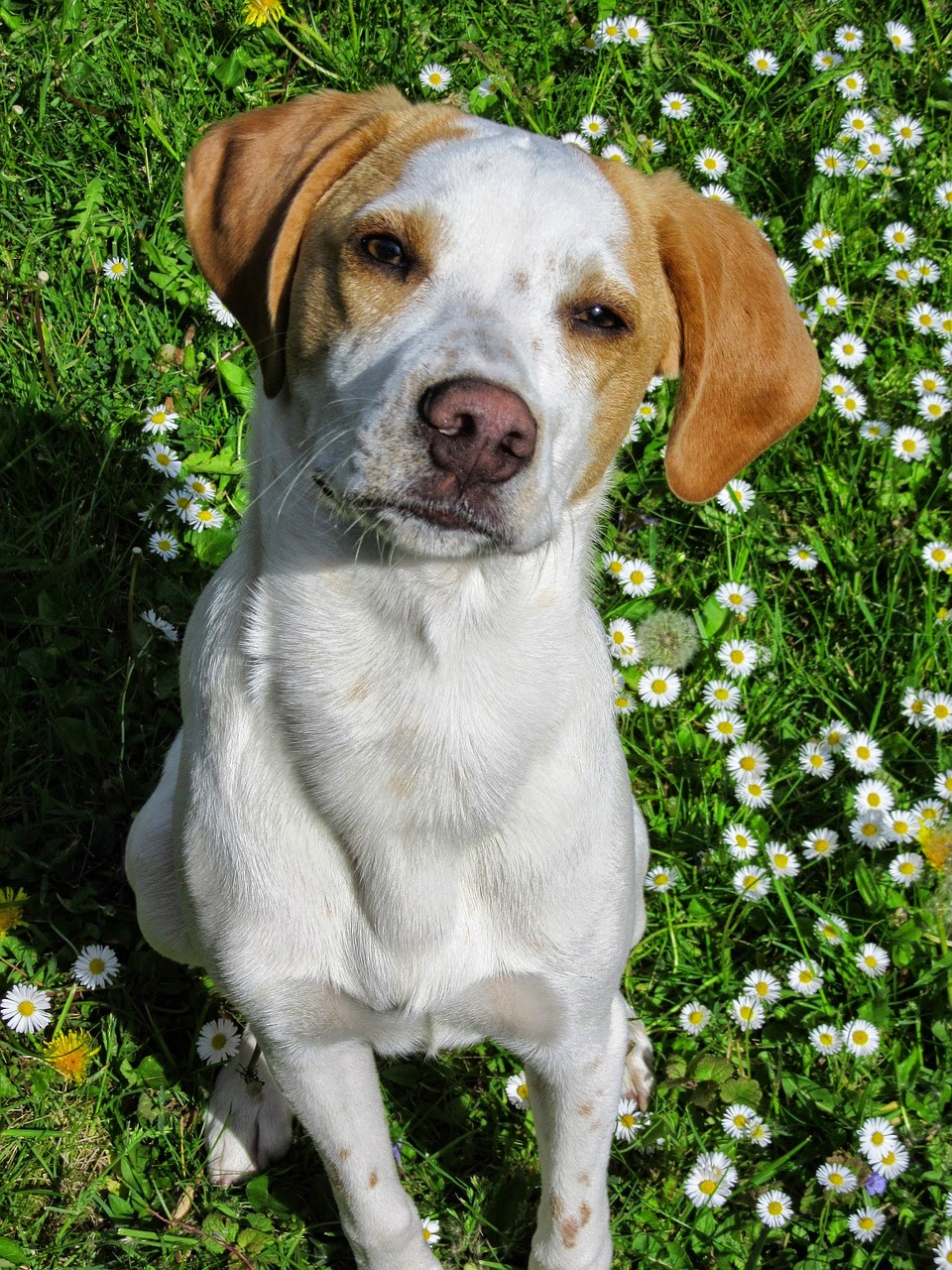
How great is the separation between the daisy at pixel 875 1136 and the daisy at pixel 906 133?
3.76 meters

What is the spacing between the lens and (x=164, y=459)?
4465 millimetres

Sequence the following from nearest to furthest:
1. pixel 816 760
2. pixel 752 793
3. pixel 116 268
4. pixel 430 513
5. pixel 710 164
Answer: pixel 430 513 < pixel 752 793 < pixel 816 760 < pixel 116 268 < pixel 710 164

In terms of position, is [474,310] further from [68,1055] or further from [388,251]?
[68,1055]

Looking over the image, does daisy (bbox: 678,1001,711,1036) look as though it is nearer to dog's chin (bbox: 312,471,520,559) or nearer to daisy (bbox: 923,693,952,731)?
daisy (bbox: 923,693,952,731)

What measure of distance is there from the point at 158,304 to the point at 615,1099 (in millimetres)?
3243

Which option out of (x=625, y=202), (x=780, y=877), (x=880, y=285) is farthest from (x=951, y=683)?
(x=625, y=202)

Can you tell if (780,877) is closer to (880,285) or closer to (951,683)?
(951,683)

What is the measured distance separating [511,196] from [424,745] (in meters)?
1.08

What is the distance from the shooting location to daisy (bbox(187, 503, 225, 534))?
4.42 metres

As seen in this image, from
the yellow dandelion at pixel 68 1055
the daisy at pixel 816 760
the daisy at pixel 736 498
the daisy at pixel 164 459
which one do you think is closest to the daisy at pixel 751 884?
the daisy at pixel 816 760

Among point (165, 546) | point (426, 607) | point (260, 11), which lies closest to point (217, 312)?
point (165, 546)

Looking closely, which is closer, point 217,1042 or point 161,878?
point 161,878

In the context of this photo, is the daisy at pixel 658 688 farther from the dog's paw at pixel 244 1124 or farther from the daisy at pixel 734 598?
the dog's paw at pixel 244 1124

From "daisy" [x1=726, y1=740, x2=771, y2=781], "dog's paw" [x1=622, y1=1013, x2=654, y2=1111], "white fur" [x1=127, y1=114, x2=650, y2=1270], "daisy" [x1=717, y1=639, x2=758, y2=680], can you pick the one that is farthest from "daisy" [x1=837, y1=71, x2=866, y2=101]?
"dog's paw" [x1=622, y1=1013, x2=654, y2=1111]
